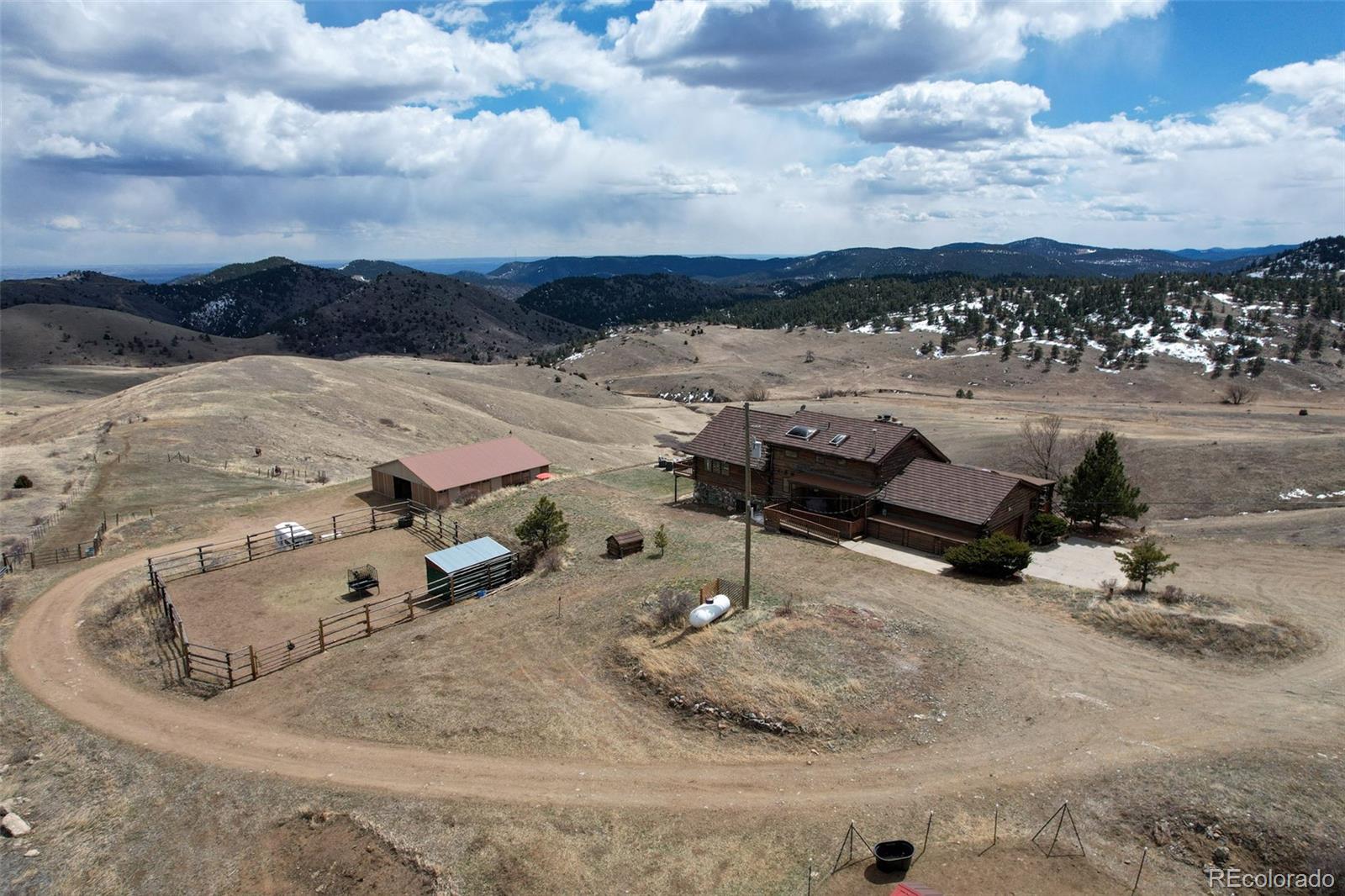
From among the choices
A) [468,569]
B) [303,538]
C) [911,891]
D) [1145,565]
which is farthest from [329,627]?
[1145,565]

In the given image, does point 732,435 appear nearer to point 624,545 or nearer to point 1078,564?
point 624,545

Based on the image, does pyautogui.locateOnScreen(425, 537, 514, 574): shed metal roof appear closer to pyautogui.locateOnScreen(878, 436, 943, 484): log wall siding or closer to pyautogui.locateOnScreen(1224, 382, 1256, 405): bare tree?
pyautogui.locateOnScreen(878, 436, 943, 484): log wall siding

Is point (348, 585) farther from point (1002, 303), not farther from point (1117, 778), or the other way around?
point (1002, 303)

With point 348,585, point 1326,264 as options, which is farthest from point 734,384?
point 1326,264

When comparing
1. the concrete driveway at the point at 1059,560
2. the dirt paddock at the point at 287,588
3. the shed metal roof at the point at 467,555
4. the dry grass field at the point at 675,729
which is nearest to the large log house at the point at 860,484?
the concrete driveway at the point at 1059,560

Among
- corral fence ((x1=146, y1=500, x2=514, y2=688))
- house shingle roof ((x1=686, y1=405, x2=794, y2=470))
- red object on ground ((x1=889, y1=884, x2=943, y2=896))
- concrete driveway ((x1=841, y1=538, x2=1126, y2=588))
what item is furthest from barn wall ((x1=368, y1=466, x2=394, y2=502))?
red object on ground ((x1=889, y1=884, x2=943, y2=896))

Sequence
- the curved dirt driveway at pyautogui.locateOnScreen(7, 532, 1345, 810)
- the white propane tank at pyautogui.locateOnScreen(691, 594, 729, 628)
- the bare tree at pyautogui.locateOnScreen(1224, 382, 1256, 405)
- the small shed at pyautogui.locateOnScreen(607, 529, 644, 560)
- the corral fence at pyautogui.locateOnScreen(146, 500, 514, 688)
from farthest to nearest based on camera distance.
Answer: the bare tree at pyautogui.locateOnScreen(1224, 382, 1256, 405) → the small shed at pyautogui.locateOnScreen(607, 529, 644, 560) → the corral fence at pyautogui.locateOnScreen(146, 500, 514, 688) → the white propane tank at pyautogui.locateOnScreen(691, 594, 729, 628) → the curved dirt driveway at pyautogui.locateOnScreen(7, 532, 1345, 810)
